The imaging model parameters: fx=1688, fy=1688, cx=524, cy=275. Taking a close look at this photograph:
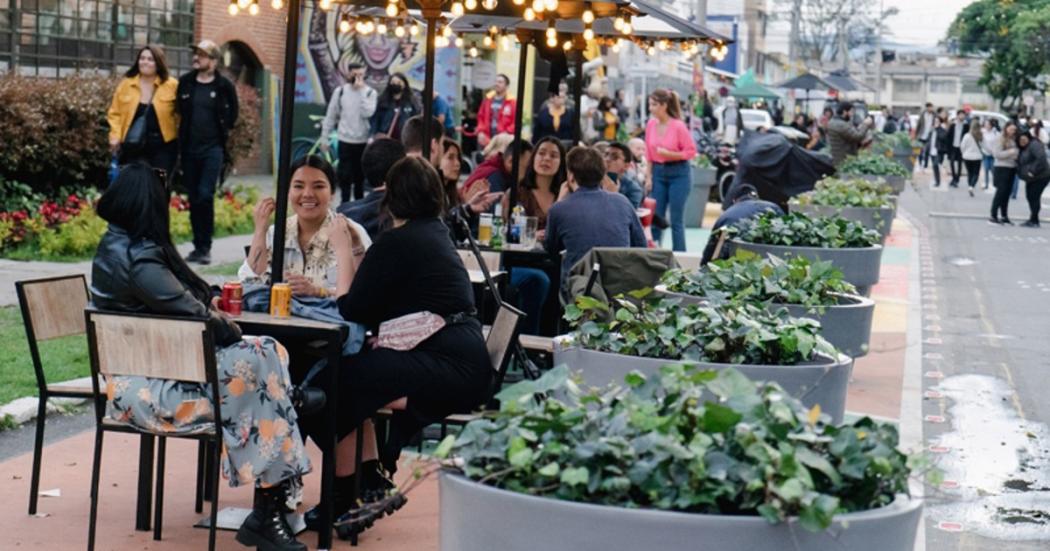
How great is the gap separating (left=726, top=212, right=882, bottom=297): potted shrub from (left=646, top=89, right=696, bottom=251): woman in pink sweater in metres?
5.51

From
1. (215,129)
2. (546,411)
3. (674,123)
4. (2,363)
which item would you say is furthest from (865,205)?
(546,411)

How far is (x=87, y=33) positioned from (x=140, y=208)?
18.5 m

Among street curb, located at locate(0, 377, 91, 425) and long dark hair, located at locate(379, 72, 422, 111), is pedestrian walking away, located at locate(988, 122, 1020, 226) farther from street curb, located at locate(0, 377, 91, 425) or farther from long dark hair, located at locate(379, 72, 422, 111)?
street curb, located at locate(0, 377, 91, 425)

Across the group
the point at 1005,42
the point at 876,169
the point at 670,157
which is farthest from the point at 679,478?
the point at 1005,42

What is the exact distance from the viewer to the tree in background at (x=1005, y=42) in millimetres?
68438

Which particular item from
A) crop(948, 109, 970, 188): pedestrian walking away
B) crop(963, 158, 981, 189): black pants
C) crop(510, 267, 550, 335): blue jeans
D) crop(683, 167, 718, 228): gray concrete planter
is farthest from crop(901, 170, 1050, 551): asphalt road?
crop(948, 109, 970, 188): pedestrian walking away

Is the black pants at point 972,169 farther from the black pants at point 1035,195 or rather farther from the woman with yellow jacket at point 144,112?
the woman with yellow jacket at point 144,112

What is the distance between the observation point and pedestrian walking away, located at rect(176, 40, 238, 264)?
14797mm

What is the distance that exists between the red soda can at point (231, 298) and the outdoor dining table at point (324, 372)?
0.04 m

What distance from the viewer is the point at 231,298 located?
22.2ft

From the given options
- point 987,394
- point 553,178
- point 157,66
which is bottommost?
point 987,394

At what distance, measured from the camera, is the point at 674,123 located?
17.3m

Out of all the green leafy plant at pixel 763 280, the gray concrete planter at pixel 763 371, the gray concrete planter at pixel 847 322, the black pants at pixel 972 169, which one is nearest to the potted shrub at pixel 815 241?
the gray concrete planter at pixel 847 322

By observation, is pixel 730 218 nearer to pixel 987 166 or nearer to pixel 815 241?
pixel 815 241
